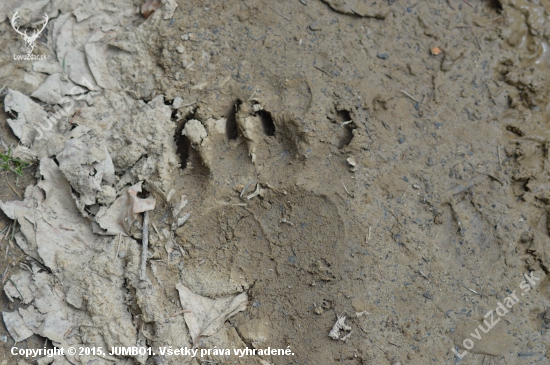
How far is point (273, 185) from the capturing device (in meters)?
2.60

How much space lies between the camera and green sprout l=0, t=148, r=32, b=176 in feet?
9.02

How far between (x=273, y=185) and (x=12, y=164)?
1.51 metres

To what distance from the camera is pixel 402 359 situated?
8.02 feet

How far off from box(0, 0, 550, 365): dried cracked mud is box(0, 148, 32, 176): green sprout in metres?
0.04

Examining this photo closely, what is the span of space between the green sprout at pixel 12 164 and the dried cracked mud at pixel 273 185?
1.7 inches

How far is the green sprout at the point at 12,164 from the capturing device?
2.75m

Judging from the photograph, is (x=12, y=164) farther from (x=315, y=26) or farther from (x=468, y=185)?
(x=468, y=185)

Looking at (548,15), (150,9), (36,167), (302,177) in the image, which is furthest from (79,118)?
(548,15)
